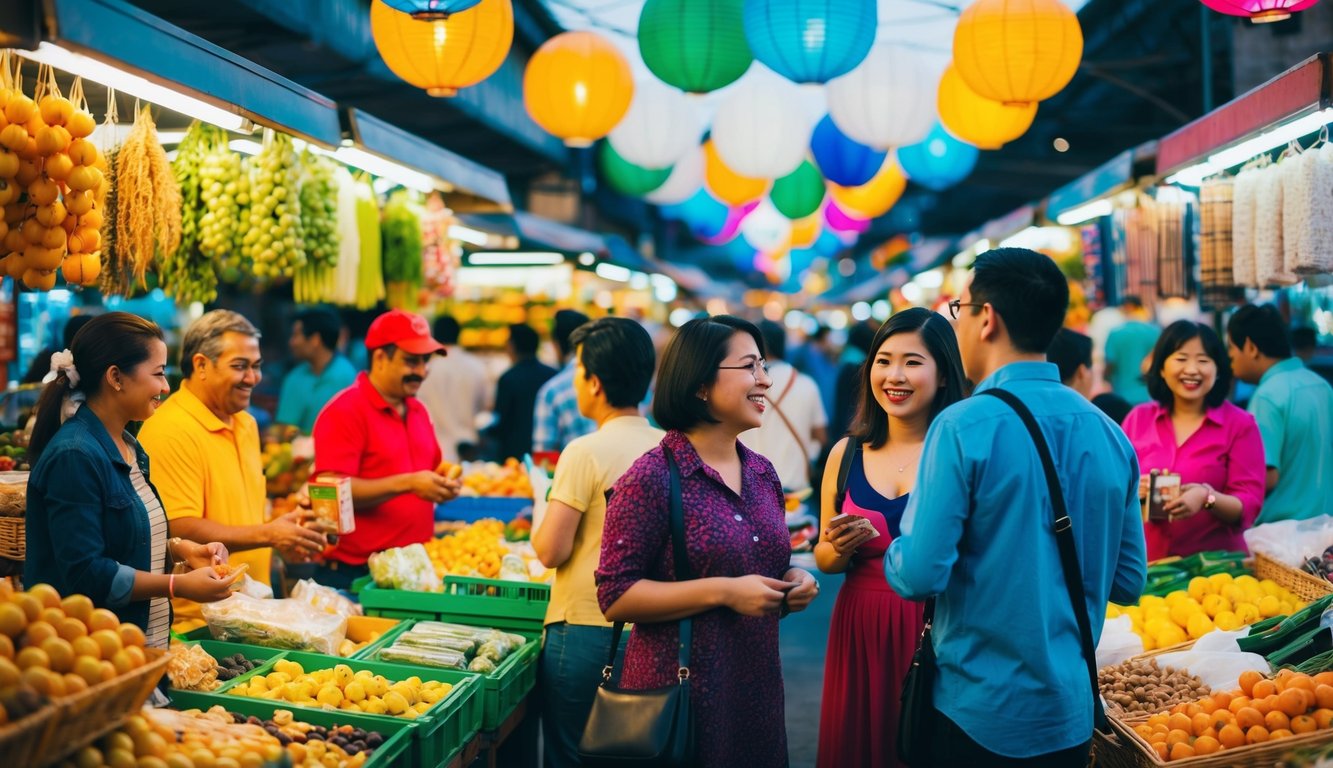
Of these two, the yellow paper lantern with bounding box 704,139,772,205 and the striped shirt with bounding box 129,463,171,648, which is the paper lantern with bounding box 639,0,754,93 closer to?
the yellow paper lantern with bounding box 704,139,772,205

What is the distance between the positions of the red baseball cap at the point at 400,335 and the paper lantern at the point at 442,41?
3.88 ft

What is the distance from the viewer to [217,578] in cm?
317

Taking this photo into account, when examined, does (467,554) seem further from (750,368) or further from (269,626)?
(750,368)

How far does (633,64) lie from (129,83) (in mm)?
8935

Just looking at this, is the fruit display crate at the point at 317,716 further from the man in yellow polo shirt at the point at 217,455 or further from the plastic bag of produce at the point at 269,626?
the man in yellow polo shirt at the point at 217,455

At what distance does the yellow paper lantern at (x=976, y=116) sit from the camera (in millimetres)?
6812

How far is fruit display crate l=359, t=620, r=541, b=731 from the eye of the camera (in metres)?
3.82

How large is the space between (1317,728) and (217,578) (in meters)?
3.23

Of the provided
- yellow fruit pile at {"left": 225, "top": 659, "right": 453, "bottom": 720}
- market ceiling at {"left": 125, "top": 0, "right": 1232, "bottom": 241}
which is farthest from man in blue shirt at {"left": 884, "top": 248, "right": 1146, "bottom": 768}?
market ceiling at {"left": 125, "top": 0, "right": 1232, "bottom": 241}

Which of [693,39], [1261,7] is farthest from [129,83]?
[1261,7]

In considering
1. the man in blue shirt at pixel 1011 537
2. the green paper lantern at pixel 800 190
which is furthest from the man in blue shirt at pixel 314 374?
the man in blue shirt at pixel 1011 537

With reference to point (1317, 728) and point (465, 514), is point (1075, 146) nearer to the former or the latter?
point (465, 514)

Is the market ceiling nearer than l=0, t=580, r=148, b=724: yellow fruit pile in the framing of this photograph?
No

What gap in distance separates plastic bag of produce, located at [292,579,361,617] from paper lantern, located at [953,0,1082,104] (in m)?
3.94
